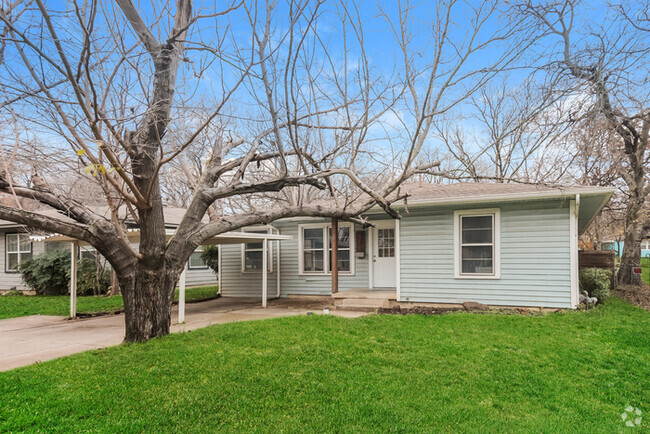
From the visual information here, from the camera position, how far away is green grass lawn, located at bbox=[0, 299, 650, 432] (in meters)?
3.90

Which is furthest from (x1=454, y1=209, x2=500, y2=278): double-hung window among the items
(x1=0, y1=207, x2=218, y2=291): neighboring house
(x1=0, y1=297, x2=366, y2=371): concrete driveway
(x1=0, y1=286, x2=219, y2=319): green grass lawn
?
(x1=0, y1=207, x2=218, y2=291): neighboring house

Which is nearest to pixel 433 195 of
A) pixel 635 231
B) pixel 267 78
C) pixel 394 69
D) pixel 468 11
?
pixel 394 69

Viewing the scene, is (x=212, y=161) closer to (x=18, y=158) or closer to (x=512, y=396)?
(x=18, y=158)

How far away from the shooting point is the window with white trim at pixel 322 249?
1240 cm

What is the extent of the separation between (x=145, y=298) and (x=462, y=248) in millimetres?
6980

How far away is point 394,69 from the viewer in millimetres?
6832

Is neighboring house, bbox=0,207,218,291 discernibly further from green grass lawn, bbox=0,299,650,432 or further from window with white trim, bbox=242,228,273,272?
green grass lawn, bbox=0,299,650,432

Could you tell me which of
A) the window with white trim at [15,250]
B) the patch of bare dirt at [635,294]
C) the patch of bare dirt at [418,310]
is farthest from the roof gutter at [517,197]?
the window with white trim at [15,250]

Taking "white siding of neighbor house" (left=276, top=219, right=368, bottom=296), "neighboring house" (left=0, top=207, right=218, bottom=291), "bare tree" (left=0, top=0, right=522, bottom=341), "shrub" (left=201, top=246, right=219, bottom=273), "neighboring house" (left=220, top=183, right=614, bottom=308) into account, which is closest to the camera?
"bare tree" (left=0, top=0, right=522, bottom=341)

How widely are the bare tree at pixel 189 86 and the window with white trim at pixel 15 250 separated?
13.2m

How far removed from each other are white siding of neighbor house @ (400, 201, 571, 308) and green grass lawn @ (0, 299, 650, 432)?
2146 mm

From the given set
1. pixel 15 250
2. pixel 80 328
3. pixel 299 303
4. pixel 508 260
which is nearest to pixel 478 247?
pixel 508 260

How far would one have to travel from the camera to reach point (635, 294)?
12.6m

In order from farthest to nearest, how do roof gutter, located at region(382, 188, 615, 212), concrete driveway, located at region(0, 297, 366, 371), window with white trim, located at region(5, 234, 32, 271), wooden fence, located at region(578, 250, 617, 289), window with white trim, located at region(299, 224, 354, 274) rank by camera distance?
1. window with white trim, located at region(5, 234, 32, 271)
2. window with white trim, located at region(299, 224, 354, 274)
3. wooden fence, located at region(578, 250, 617, 289)
4. roof gutter, located at region(382, 188, 615, 212)
5. concrete driveway, located at region(0, 297, 366, 371)
